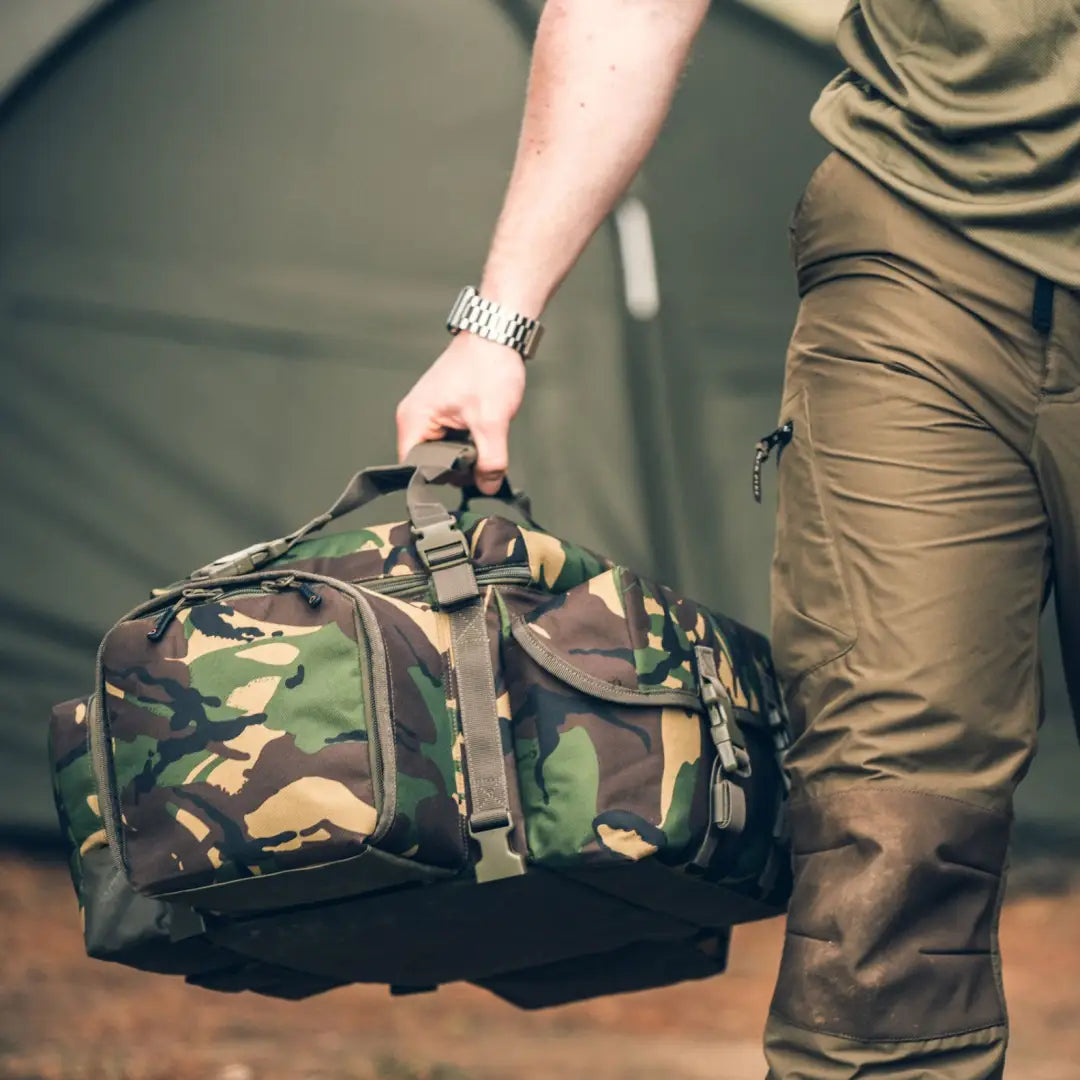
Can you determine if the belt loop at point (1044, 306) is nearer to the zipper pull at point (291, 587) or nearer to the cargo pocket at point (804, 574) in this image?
the cargo pocket at point (804, 574)

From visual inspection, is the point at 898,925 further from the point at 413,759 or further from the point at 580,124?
the point at 580,124

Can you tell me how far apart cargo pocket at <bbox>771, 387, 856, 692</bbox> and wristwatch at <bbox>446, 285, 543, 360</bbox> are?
0.23 meters

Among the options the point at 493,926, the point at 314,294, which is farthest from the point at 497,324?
the point at 314,294

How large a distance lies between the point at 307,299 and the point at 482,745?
1486 millimetres

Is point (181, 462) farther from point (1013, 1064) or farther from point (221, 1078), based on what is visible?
point (1013, 1064)

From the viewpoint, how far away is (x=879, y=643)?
3.99 ft

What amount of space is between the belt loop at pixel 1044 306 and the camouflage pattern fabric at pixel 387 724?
391mm

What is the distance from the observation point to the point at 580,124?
1.38m

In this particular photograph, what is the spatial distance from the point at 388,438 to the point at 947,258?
152 centimetres

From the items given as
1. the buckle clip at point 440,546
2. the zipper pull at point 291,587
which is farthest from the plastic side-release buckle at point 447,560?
the zipper pull at point 291,587

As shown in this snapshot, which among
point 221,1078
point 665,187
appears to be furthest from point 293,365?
point 221,1078

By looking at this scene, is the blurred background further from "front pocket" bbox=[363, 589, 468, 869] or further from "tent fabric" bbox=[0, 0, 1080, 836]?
"front pocket" bbox=[363, 589, 468, 869]

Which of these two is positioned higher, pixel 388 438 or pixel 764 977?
pixel 388 438

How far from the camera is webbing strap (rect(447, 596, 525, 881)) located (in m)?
1.28
